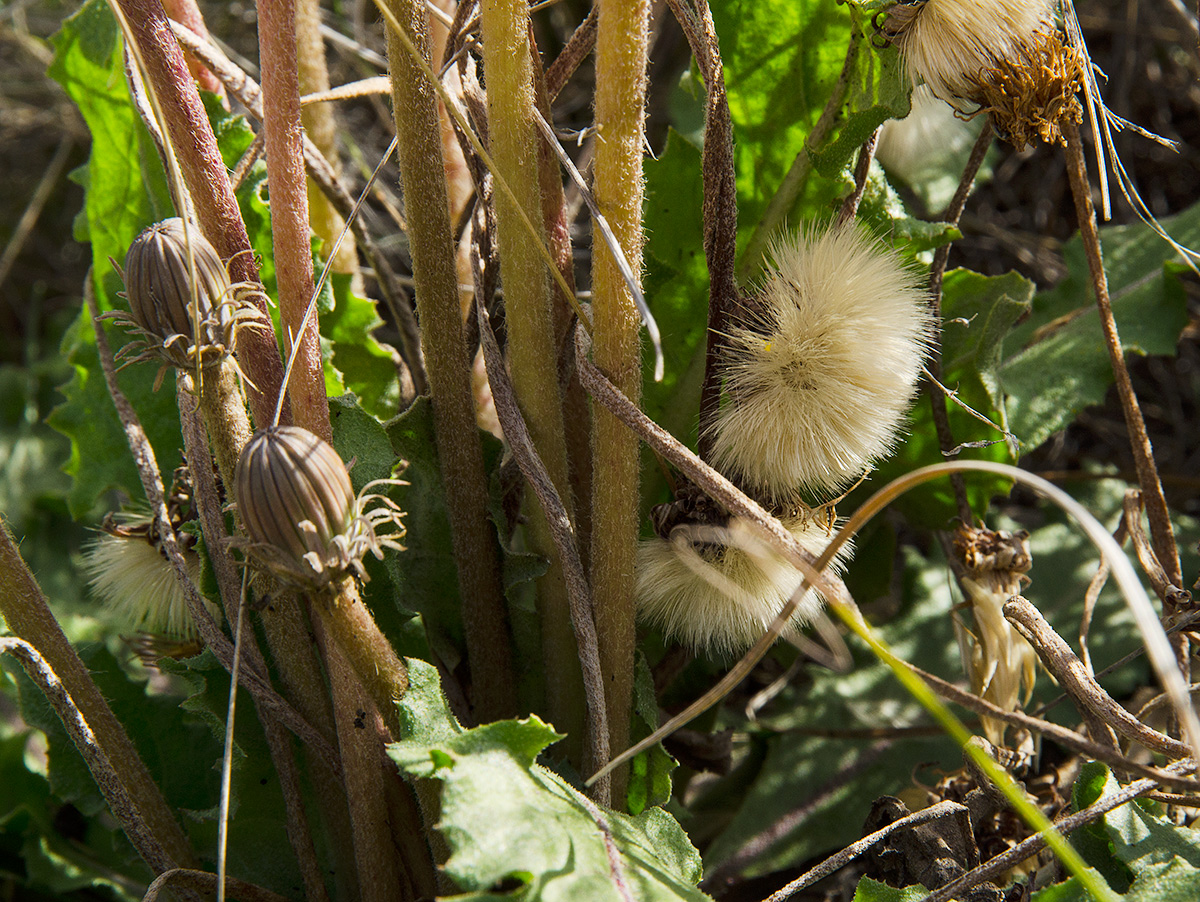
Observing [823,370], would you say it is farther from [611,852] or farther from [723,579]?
[611,852]

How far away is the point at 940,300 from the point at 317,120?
2.24 ft

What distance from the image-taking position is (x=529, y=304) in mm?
753

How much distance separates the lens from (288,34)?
2.17 ft

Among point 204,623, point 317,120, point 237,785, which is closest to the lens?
point 204,623

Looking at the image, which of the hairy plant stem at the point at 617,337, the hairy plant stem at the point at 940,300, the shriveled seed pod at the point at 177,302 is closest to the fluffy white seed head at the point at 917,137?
the hairy plant stem at the point at 940,300

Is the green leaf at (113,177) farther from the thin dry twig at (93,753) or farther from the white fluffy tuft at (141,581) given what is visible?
the thin dry twig at (93,753)

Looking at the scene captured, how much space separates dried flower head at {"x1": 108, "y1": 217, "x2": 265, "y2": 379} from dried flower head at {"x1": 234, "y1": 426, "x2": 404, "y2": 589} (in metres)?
0.08

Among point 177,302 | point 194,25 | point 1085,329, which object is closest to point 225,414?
point 177,302

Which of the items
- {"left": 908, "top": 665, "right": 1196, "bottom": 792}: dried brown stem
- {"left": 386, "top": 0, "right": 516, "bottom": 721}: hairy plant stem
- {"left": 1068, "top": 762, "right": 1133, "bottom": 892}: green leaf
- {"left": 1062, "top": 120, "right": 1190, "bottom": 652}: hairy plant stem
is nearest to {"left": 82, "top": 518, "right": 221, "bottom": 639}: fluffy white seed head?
{"left": 386, "top": 0, "right": 516, "bottom": 721}: hairy plant stem

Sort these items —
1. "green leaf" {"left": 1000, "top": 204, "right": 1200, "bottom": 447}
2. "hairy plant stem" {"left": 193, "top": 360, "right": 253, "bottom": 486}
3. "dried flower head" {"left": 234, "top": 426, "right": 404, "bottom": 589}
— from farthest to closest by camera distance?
"green leaf" {"left": 1000, "top": 204, "right": 1200, "bottom": 447}
"hairy plant stem" {"left": 193, "top": 360, "right": 253, "bottom": 486}
"dried flower head" {"left": 234, "top": 426, "right": 404, "bottom": 589}

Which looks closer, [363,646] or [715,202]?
[363,646]

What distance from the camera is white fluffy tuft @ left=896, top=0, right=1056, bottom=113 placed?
685mm

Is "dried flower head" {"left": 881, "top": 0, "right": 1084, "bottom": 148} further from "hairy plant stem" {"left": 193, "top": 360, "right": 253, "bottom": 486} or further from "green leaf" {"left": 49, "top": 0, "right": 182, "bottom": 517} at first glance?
"green leaf" {"left": 49, "top": 0, "right": 182, "bottom": 517}

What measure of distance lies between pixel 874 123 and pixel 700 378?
28 cm
